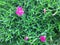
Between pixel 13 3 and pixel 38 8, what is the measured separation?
1.29ft

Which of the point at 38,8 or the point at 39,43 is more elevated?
the point at 38,8

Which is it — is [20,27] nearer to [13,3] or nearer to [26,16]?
[26,16]

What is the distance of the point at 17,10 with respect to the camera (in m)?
3.04

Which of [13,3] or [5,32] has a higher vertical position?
[13,3]


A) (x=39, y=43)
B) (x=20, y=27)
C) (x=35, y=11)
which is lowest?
(x=39, y=43)

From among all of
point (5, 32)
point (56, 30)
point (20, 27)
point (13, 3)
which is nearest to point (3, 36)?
point (5, 32)

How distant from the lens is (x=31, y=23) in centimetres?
301

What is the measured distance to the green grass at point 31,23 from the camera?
2992 mm

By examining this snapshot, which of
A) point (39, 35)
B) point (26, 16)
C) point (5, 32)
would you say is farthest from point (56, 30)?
point (5, 32)

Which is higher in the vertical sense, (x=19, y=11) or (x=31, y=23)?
(x=19, y=11)

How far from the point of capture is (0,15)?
3.13m

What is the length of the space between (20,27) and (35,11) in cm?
31

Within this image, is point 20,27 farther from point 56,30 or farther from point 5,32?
point 56,30

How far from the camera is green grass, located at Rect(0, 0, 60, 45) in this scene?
9.82 ft
